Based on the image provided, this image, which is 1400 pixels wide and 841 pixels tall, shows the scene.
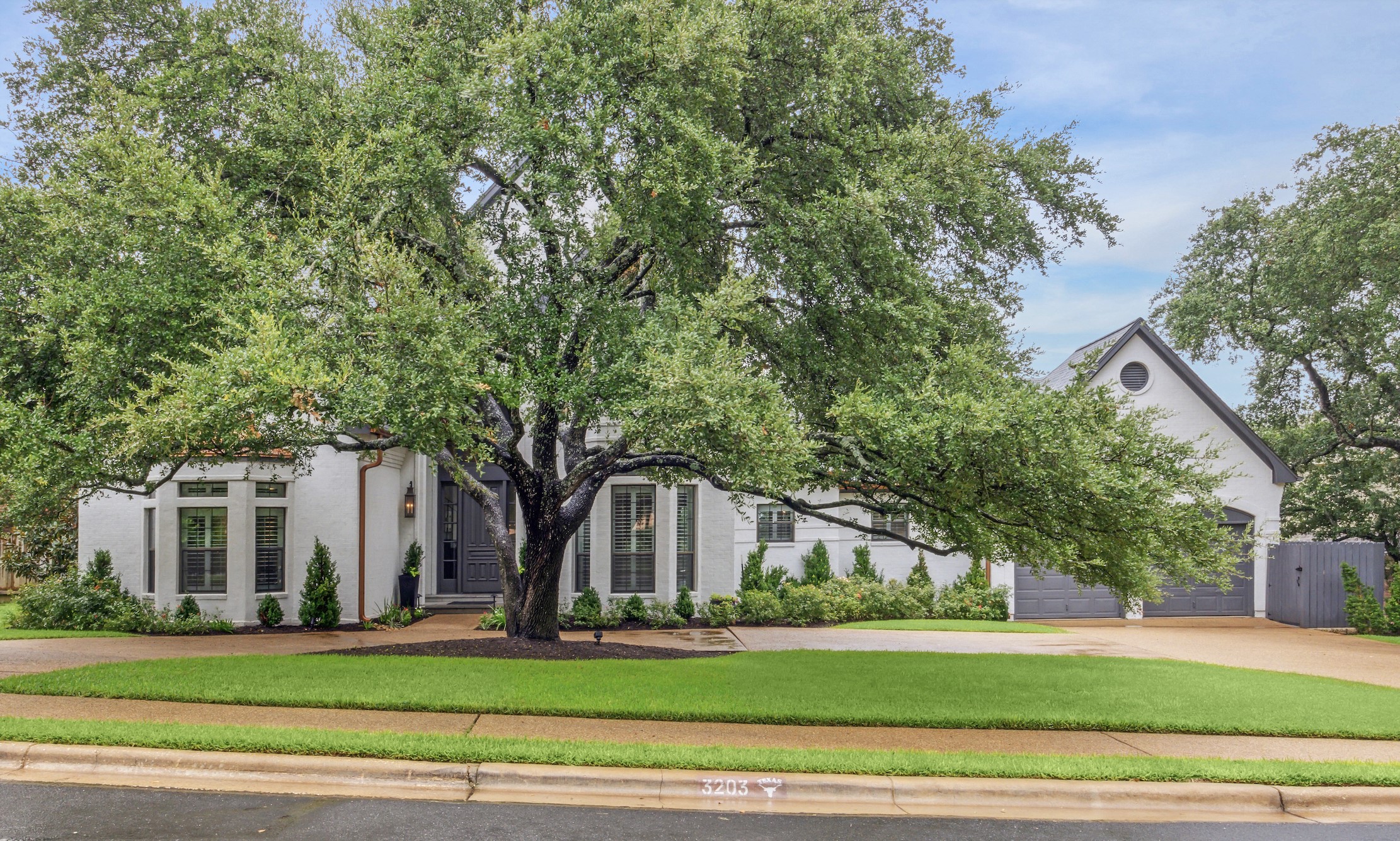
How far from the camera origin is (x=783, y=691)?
986cm

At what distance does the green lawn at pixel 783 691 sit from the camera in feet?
28.9

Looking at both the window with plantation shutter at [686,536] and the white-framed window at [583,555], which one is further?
the window with plantation shutter at [686,536]

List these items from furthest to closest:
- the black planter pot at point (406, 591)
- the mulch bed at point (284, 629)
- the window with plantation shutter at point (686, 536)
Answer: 1. the window with plantation shutter at point (686, 536)
2. the black planter pot at point (406, 591)
3. the mulch bed at point (284, 629)

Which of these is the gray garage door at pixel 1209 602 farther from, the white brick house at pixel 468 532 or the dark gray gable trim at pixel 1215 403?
the dark gray gable trim at pixel 1215 403

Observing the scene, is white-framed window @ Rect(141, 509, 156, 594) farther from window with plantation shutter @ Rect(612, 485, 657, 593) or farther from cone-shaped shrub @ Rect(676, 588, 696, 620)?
cone-shaped shrub @ Rect(676, 588, 696, 620)

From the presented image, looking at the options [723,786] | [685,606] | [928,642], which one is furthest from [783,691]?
[685,606]

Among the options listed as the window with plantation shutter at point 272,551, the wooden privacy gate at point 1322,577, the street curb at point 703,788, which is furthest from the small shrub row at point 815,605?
the street curb at point 703,788

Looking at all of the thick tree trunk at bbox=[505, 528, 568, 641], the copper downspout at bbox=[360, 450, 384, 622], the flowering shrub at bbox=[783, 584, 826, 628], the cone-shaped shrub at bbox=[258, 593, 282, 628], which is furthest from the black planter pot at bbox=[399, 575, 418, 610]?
the flowering shrub at bbox=[783, 584, 826, 628]

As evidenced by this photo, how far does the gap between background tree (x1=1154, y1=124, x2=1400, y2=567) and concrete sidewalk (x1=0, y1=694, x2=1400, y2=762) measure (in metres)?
14.7

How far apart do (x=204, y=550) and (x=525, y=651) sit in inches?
279

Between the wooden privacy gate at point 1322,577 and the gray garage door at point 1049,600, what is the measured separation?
3698mm

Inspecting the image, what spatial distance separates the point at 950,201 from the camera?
10.9 m

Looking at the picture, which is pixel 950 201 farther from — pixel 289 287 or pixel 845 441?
pixel 289 287

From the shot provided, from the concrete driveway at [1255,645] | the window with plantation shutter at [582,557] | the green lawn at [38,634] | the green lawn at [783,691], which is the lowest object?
the concrete driveway at [1255,645]
